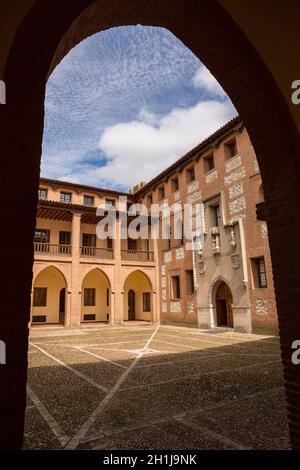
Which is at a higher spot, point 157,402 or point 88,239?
point 88,239

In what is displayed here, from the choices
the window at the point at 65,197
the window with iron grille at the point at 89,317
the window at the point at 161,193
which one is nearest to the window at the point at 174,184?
the window at the point at 161,193

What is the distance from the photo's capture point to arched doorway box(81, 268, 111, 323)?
24438mm

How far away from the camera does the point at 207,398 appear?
4848 millimetres

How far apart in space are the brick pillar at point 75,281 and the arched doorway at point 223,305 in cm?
899

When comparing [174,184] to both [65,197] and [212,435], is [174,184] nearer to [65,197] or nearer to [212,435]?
[65,197]

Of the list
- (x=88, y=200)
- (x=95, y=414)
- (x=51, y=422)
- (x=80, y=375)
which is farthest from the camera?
(x=88, y=200)

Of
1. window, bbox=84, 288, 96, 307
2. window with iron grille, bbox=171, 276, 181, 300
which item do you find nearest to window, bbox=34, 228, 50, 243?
window, bbox=84, 288, 96, 307

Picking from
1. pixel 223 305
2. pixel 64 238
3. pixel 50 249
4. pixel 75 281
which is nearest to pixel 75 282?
pixel 75 281

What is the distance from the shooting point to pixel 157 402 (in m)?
4.70

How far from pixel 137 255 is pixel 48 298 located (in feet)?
25.1

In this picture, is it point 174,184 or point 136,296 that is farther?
point 136,296

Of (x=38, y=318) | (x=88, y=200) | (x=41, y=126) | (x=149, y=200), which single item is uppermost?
(x=88, y=200)

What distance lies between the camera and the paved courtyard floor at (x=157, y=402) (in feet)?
10.8
